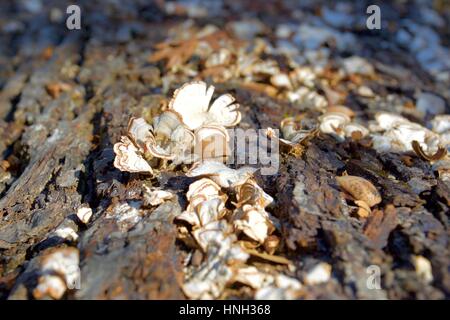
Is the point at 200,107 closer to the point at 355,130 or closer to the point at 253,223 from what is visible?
the point at 253,223

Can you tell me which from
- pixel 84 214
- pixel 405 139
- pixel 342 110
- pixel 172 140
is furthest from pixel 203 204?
pixel 342 110

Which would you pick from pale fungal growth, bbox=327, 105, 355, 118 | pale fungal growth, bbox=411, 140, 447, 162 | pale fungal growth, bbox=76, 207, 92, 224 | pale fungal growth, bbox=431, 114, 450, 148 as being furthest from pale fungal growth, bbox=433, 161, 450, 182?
pale fungal growth, bbox=76, 207, 92, 224

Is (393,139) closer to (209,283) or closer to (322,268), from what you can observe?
(322,268)

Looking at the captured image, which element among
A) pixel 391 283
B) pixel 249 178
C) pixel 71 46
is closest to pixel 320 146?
pixel 249 178

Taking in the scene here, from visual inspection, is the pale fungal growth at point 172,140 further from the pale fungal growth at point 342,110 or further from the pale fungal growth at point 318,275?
the pale fungal growth at point 342,110

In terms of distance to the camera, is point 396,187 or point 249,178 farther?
point 396,187
